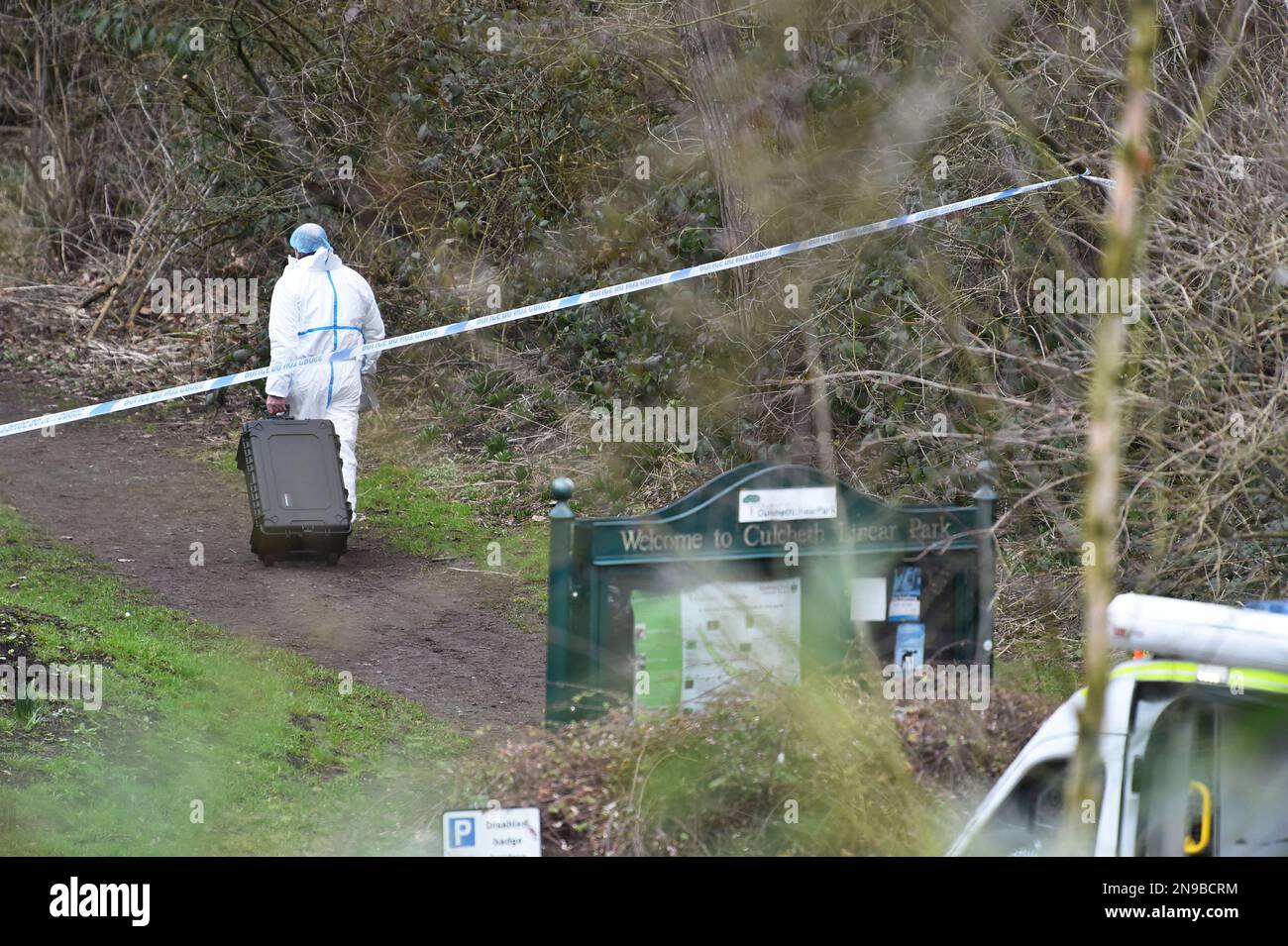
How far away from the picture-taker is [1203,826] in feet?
11.1

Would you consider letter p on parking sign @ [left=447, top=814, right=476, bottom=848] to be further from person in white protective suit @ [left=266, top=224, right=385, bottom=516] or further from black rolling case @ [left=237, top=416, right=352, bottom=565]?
person in white protective suit @ [left=266, top=224, right=385, bottom=516]

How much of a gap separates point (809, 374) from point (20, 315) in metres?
9.50

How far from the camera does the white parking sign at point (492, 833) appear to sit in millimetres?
3938

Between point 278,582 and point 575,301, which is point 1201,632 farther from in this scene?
point 278,582

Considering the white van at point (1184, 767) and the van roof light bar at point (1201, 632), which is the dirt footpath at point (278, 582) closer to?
the white van at point (1184, 767)

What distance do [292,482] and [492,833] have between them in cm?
521

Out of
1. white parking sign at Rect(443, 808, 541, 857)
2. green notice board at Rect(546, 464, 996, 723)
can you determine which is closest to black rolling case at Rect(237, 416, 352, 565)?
green notice board at Rect(546, 464, 996, 723)

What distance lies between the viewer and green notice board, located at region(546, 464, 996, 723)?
16.2 ft

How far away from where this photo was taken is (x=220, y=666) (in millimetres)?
7324

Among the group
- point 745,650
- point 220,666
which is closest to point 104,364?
point 220,666

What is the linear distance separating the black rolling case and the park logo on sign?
4.42 metres

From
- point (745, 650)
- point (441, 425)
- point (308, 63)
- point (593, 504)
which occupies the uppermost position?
point (308, 63)

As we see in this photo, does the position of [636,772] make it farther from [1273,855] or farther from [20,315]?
[20,315]

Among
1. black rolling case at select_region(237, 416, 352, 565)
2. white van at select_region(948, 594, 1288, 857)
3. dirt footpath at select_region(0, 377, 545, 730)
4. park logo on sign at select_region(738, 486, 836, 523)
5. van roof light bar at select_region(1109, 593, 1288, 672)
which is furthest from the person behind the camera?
black rolling case at select_region(237, 416, 352, 565)
